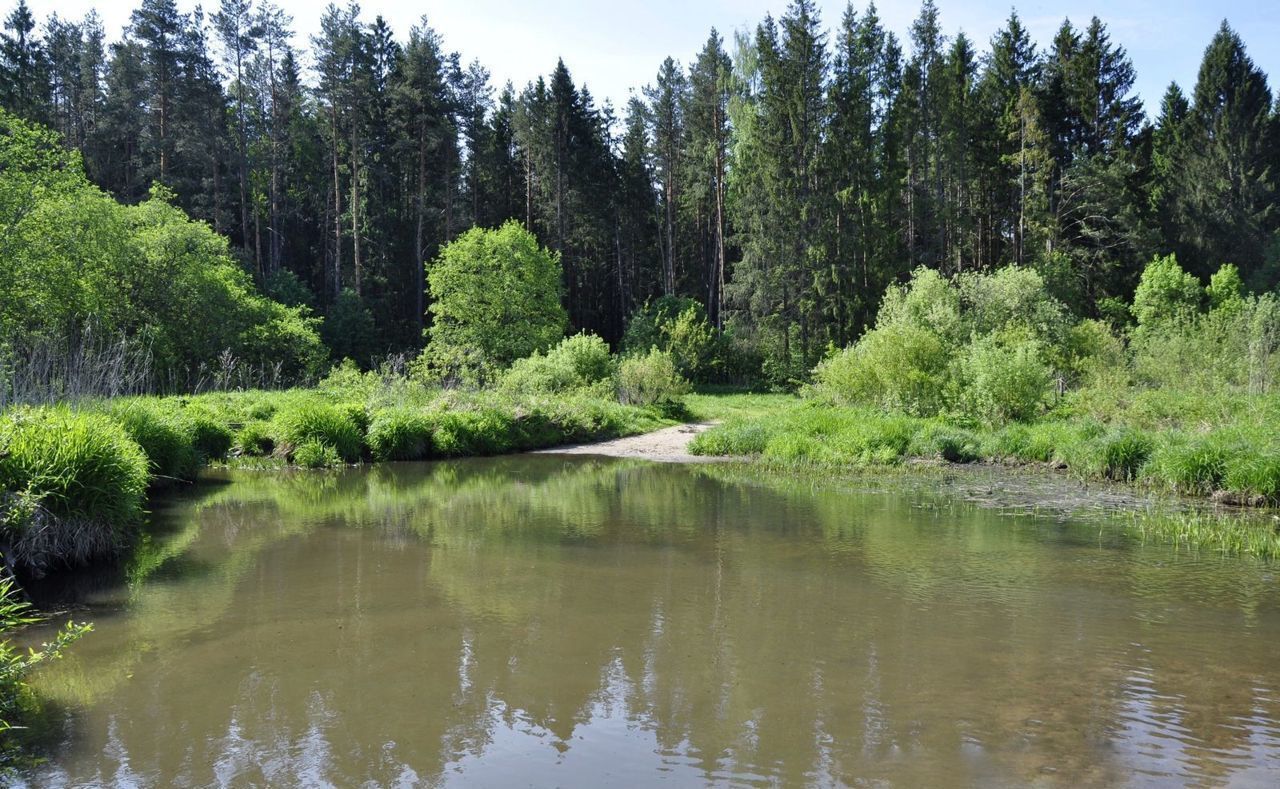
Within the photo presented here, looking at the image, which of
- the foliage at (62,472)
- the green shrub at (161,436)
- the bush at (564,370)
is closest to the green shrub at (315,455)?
the green shrub at (161,436)

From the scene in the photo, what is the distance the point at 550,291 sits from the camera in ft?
135

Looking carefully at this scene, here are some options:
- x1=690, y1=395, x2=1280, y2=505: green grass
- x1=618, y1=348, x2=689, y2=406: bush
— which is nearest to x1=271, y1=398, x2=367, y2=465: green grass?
x1=690, y1=395, x2=1280, y2=505: green grass

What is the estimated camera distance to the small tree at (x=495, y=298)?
129ft

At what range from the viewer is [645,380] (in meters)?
30.6

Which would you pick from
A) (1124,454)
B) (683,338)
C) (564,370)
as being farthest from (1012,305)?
(564,370)

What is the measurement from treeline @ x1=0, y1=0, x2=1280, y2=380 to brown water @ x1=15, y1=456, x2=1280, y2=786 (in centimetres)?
3038

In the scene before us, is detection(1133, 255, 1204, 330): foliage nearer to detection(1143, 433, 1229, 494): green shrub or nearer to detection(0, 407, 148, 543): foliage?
detection(1143, 433, 1229, 494): green shrub

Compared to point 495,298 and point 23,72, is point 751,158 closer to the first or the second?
point 495,298

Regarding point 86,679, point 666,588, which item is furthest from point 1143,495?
point 86,679

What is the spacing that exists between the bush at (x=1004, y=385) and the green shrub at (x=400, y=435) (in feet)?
46.8

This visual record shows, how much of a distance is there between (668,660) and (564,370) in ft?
76.6

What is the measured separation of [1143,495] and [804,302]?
26.2 meters

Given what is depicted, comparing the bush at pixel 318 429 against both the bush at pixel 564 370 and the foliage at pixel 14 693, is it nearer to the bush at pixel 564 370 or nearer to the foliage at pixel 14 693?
the bush at pixel 564 370

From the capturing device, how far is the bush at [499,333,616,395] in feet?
95.7
